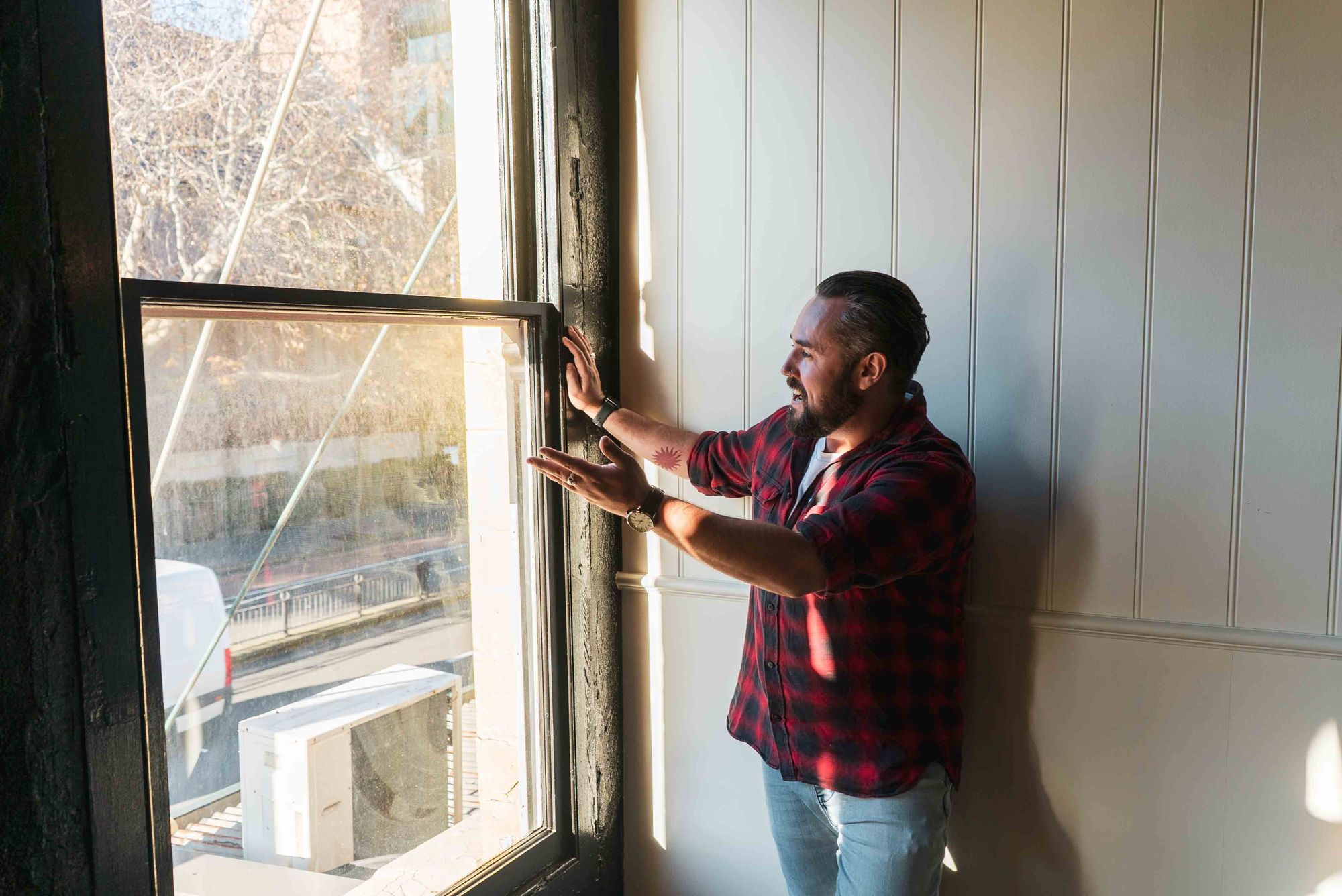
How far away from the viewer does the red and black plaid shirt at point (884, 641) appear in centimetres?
152

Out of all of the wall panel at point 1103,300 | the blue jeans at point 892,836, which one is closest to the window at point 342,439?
the blue jeans at point 892,836

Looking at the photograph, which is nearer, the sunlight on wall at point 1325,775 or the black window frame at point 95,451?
the black window frame at point 95,451

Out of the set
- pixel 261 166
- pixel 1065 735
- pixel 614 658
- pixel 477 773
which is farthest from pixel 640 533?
pixel 261 166

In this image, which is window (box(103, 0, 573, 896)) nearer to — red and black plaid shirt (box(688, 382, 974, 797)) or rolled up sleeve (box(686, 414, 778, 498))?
rolled up sleeve (box(686, 414, 778, 498))

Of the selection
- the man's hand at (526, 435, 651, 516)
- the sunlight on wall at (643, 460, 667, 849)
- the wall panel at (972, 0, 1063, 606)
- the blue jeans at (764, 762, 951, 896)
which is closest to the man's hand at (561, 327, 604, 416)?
the sunlight on wall at (643, 460, 667, 849)

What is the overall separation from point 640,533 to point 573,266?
622 millimetres

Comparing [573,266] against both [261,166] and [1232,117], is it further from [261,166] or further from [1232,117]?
[1232,117]

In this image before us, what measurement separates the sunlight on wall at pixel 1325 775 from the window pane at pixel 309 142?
Result: 1.69 m

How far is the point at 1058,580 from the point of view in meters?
1.77

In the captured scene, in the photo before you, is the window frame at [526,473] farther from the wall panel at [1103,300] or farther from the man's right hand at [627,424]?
the wall panel at [1103,300]

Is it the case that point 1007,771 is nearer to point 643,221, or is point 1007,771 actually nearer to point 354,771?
point 354,771

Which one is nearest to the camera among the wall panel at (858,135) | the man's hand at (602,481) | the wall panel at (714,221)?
the man's hand at (602,481)

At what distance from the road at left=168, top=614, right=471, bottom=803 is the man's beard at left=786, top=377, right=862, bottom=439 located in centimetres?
77

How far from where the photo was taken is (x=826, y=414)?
1669 mm
